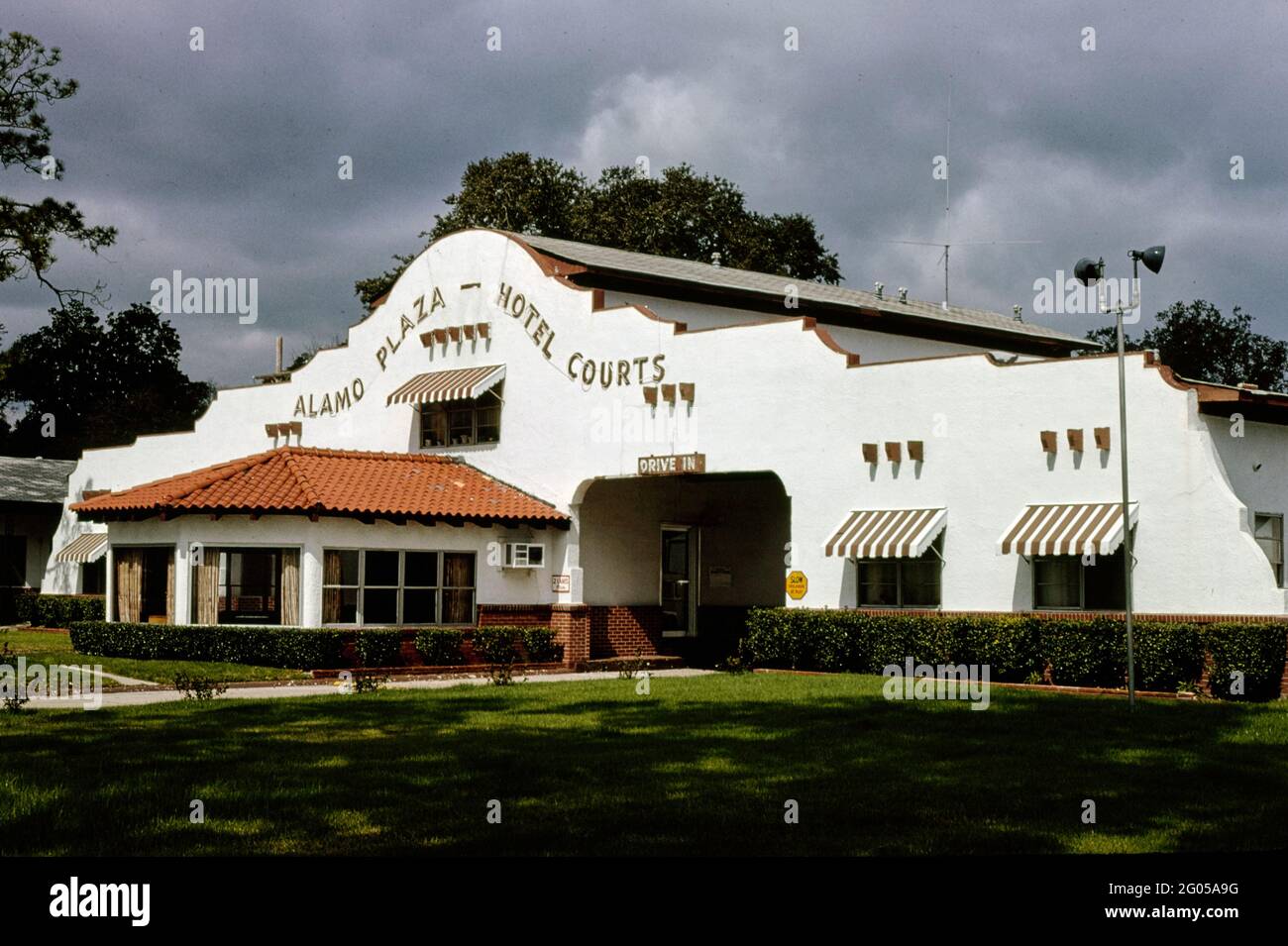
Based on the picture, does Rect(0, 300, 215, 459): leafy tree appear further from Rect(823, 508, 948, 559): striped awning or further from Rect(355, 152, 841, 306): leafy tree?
Rect(823, 508, 948, 559): striped awning

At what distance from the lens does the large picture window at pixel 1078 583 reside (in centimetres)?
2147

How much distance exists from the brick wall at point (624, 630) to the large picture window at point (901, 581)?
6.12m

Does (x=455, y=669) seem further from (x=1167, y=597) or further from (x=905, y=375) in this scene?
(x=1167, y=597)

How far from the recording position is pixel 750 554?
30797mm

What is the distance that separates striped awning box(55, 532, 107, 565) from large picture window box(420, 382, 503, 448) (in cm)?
1138

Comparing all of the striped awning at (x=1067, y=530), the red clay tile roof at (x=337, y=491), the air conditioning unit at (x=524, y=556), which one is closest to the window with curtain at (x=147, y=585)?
the red clay tile roof at (x=337, y=491)

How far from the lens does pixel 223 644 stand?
81.1 feet

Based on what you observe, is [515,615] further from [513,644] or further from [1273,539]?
[1273,539]

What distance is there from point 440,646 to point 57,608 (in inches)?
663

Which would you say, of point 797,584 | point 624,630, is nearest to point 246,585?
point 624,630

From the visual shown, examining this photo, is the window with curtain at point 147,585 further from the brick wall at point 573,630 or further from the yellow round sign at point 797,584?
the yellow round sign at point 797,584

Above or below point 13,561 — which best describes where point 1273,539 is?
above
